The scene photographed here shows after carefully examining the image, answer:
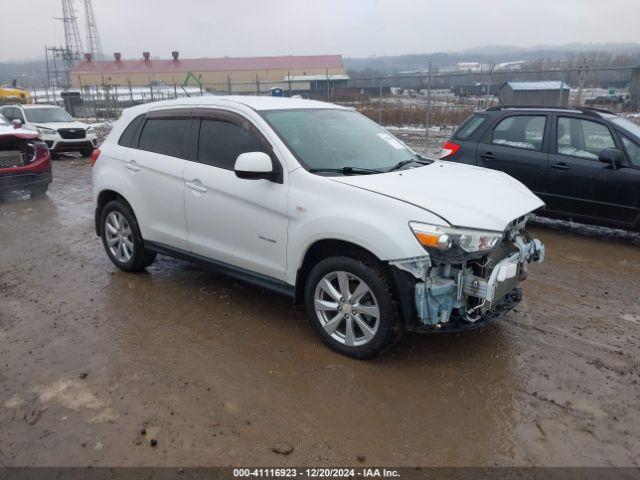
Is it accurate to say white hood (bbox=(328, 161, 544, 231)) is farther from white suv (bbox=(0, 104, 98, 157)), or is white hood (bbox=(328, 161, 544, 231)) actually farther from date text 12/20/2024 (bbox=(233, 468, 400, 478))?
white suv (bbox=(0, 104, 98, 157))

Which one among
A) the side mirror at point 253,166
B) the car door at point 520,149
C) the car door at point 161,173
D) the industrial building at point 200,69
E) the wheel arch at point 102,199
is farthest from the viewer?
the industrial building at point 200,69

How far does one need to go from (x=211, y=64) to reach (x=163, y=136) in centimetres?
5782

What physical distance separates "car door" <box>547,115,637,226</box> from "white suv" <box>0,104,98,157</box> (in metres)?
12.8

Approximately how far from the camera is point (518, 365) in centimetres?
375

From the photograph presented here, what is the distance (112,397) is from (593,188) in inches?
230

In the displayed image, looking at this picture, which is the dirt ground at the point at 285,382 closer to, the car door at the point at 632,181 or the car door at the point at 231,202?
the car door at the point at 231,202

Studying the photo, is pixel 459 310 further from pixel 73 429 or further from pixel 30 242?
pixel 30 242

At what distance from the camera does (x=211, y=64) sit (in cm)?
5869

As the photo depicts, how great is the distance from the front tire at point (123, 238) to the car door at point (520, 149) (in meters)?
4.66

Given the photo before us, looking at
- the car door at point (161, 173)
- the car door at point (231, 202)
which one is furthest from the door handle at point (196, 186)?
the car door at point (161, 173)

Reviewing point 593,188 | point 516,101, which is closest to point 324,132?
point 593,188

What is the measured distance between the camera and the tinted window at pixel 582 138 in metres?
6.52

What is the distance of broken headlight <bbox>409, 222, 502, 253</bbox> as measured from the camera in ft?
10.8

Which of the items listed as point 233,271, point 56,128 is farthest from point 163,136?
point 56,128
